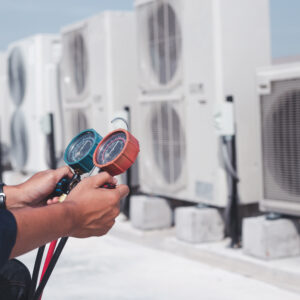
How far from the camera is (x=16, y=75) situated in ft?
28.3

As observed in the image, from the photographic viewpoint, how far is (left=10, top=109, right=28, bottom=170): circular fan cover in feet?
28.4

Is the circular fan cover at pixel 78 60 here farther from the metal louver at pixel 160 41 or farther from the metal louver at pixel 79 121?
the metal louver at pixel 160 41

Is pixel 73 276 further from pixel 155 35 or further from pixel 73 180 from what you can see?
pixel 73 180

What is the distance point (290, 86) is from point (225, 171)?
0.94m

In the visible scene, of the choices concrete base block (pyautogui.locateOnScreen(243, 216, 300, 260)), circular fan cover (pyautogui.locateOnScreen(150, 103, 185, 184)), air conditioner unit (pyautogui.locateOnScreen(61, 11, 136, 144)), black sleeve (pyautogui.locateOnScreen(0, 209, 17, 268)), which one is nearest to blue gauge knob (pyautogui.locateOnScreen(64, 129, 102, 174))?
black sleeve (pyautogui.locateOnScreen(0, 209, 17, 268))

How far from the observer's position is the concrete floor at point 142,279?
3.64m

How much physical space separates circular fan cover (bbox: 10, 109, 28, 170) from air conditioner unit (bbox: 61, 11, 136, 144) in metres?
1.84

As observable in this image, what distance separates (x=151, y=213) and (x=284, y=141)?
71.1 inches

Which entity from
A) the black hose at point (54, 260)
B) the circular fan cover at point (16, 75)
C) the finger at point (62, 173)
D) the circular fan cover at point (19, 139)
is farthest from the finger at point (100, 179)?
the circular fan cover at point (19, 139)

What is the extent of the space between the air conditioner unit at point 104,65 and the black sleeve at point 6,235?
16.5ft

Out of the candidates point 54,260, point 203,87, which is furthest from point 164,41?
point 54,260

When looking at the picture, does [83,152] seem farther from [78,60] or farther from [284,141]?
[78,60]

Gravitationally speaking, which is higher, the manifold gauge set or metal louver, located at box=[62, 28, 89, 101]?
metal louver, located at box=[62, 28, 89, 101]

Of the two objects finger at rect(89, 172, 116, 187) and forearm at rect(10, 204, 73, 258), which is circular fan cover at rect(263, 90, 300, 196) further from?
forearm at rect(10, 204, 73, 258)
